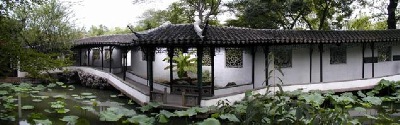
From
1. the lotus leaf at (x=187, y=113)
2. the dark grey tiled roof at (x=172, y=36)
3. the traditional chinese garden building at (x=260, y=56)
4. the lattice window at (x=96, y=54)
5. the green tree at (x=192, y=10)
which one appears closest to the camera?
the lotus leaf at (x=187, y=113)

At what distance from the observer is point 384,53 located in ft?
55.8

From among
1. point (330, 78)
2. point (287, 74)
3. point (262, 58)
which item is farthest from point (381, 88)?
point (262, 58)

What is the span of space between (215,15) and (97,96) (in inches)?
678

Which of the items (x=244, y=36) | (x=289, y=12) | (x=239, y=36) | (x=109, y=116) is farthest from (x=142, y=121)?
(x=289, y=12)

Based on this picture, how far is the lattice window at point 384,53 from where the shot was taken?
16828 mm

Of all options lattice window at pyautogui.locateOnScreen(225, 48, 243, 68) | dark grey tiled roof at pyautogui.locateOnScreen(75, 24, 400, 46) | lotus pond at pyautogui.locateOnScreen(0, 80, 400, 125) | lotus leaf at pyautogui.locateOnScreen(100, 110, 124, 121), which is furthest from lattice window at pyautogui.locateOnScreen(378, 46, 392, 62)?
lotus leaf at pyautogui.locateOnScreen(100, 110, 124, 121)

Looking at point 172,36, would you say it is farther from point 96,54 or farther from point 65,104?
point 96,54

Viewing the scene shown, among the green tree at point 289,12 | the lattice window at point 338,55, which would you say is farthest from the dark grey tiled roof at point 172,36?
the green tree at point 289,12

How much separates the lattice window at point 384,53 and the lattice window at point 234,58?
7.10m

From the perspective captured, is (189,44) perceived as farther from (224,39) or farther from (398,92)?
(398,92)

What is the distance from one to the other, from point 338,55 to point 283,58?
298cm

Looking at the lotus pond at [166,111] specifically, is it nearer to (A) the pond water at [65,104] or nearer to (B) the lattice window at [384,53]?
(A) the pond water at [65,104]

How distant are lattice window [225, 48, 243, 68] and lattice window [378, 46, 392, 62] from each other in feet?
23.3

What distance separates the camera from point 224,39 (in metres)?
10.7
